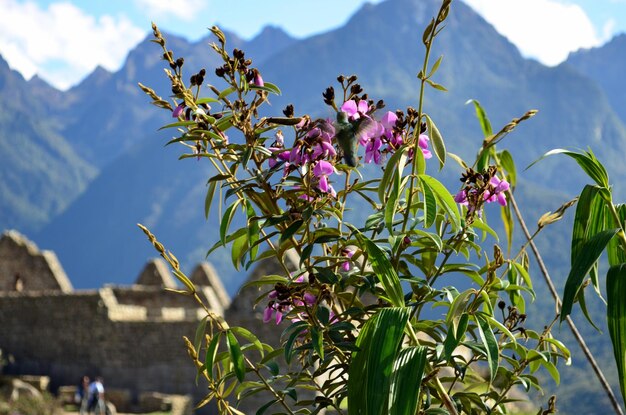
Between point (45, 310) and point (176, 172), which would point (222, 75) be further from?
point (176, 172)

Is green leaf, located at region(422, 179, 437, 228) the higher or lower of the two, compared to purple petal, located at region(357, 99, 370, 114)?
lower

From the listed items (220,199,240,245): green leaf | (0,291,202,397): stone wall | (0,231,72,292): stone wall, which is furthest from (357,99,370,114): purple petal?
(0,231,72,292): stone wall

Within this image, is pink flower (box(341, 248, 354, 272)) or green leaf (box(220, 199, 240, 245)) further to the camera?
pink flower (box(341, 248, 354, 272))

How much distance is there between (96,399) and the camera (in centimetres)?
1683

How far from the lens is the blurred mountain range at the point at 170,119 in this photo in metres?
111

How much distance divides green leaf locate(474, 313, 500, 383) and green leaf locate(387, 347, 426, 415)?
24 cm

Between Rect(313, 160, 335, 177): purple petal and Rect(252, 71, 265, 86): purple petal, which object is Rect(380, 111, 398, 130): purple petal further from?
Rect(252, 71, 265, 86): purple petal

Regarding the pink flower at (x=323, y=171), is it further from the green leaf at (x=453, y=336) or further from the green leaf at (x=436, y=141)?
the green leaf at (x=453, y=336)

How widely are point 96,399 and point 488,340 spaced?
1496 cm

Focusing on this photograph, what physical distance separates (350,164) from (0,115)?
145 metres

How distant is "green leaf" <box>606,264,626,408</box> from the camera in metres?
2.48

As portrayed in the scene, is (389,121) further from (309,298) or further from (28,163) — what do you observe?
(28,163)

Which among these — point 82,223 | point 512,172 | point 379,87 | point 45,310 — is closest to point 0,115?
point 82,223

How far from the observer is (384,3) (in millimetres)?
157125
